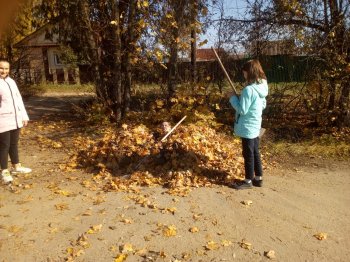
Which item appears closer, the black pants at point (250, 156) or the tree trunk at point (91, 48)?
the black pants at point (250, 156)

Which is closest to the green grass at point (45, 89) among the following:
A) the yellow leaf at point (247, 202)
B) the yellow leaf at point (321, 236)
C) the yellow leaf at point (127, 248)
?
the yellow leaf at point (247, 202)

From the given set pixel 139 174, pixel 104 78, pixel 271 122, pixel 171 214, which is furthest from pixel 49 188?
pixel 271 122

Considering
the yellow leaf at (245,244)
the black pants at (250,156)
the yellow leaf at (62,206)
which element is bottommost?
the yellow leaf at (245,244)

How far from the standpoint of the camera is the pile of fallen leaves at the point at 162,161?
17.6 ft

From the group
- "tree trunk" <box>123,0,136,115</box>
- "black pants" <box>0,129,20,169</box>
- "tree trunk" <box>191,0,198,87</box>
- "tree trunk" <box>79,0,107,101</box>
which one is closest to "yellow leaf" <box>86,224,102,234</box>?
"black pants" <box>0,129,20,169</box>

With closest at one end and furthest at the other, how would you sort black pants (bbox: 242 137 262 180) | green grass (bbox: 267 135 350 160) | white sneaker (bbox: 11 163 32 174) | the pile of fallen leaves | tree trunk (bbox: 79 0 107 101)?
black pants (bbox: 242 137 262 180) < the pile of fallen leaves < white sneaker (bbox: 11 163 32 174) < green grass (bbox: 267 135 350 160) < tree trunk (bbox: 79 0 107 101)

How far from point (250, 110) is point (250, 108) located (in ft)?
0.09

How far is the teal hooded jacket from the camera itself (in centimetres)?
479

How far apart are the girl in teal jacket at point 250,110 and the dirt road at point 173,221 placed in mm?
425

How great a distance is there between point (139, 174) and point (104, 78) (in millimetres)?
4630

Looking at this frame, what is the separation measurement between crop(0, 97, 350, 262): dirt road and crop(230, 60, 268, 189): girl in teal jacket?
0.43 meters

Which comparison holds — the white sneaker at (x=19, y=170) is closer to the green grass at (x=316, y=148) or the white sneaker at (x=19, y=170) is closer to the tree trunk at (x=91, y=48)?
the tree trunk at (x=91, y=48)

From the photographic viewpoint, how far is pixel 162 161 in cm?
585

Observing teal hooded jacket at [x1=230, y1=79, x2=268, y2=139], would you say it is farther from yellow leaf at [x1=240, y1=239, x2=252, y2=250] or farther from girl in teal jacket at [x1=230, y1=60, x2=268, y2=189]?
yellow leaf at [x1=240, y1=239, x2=252, y2=250]
